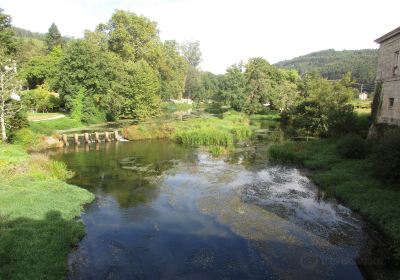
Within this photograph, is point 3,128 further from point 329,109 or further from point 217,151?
point 329,109

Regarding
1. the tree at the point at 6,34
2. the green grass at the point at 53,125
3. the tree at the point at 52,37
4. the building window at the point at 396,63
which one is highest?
the tree at the point at 52,37

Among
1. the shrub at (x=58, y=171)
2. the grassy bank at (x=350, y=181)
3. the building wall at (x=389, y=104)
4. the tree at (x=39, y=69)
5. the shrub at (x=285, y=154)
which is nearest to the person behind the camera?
the grassy bank at (x=350, y=181)

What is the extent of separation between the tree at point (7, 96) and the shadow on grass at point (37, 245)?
63.9 ft

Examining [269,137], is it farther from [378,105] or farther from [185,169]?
[185,169]

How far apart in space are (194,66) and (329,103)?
95.6 metres

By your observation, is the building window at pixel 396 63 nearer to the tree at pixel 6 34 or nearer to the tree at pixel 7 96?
the tree at pixel 7 96

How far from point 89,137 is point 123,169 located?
16.6 meters

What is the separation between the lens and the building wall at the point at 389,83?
85.7ft

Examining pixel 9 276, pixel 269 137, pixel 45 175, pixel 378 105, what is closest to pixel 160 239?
pixel 9 276

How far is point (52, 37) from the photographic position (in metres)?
89.9

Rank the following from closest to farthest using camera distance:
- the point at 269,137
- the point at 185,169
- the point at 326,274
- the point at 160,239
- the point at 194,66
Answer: the point at 326,274
the point at 160,239
the point at 185,169
the point at 269,137
the point at 194,66

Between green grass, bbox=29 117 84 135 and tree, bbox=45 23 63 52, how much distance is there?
52498 millimetres

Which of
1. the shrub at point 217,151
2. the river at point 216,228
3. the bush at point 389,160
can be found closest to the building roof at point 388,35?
the bush at point 389,160

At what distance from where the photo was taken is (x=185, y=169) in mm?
26906
